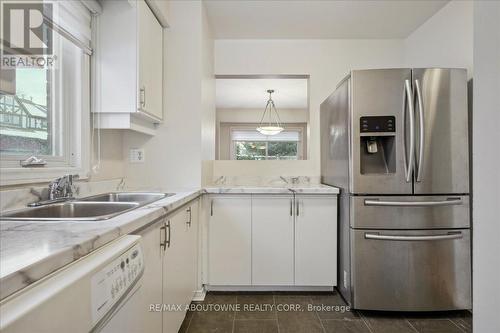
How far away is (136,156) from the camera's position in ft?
6.99

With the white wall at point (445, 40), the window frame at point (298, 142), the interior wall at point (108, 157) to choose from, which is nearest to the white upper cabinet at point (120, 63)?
the interior wall at point (108, 157)

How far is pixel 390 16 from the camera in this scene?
2404 mm

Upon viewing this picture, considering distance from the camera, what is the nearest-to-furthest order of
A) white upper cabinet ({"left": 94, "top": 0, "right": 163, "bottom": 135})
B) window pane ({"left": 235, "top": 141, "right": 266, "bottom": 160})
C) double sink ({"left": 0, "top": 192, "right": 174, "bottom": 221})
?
double sink ({"left": 0, "top": 192, "right": 174, "bottom": 221})
white upper cabinet ({"left": 94, "top": 0, "right": 163, "bottom": 135})
window pane ({"left": 235, "top": 141, "right": 266, "bottom": 160})

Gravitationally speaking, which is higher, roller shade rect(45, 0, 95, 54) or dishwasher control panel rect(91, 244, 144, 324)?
roller shade rect(45, 0, 95, 54)

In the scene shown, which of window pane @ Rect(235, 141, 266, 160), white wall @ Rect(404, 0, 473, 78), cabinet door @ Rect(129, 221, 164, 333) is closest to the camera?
cabinet door @ Rect(129, 221, 164, 333)

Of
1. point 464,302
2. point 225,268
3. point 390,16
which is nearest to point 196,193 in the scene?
point 225,268

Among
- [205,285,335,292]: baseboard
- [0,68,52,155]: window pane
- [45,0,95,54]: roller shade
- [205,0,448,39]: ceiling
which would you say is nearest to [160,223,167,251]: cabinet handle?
[0,68,52,155]: window pane

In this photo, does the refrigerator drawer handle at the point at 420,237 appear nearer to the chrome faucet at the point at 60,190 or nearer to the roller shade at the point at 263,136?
the roller shade at the point at 263,136

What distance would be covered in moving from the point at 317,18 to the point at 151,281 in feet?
8.15

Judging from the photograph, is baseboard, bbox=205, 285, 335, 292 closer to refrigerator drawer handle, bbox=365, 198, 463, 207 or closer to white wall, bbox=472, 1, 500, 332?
refrigerator drawer handle, bbox=365, 198, 463, 207

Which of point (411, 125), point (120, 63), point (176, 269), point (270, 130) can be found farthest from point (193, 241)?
point (270, 130)

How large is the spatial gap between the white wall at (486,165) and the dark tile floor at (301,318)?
3.51 feet

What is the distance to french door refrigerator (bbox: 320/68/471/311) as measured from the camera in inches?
72.1

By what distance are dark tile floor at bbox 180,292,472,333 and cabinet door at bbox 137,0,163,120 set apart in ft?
4.93
